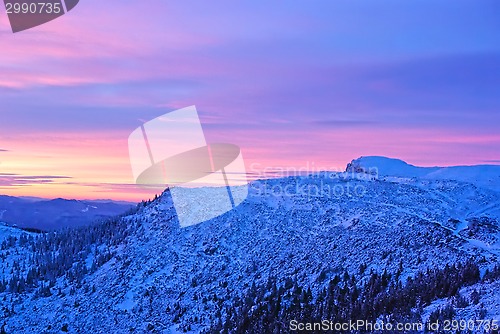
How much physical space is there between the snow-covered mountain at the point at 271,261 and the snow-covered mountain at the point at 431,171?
2.21 meters

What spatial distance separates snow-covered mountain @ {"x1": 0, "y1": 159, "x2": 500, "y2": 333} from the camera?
3641cm

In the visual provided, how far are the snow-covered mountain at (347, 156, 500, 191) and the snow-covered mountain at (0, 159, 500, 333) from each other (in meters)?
2.21

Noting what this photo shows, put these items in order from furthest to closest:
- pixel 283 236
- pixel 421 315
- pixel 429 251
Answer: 1. pixel 283 236
2. pixel 429 251
3. pixel 421 315

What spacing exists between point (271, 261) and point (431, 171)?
2251 centimetres

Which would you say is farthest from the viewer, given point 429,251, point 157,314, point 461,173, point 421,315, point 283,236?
point 461,173

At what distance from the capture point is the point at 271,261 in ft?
157

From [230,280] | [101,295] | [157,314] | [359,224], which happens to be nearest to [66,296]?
[101,295]

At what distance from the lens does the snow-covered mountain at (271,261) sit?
3641 cm

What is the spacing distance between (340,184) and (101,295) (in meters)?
26.5

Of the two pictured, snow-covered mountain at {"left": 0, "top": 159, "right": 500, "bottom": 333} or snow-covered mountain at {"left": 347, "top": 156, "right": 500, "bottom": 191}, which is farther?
snow-covered mountain at {"left": 347, "top": 156, "right": 500, "bottom": 191}

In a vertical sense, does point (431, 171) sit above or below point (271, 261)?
above

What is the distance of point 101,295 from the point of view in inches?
2034

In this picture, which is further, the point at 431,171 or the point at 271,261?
the point at 431,171

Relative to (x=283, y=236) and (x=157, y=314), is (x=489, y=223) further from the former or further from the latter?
(x=157, y=314)
